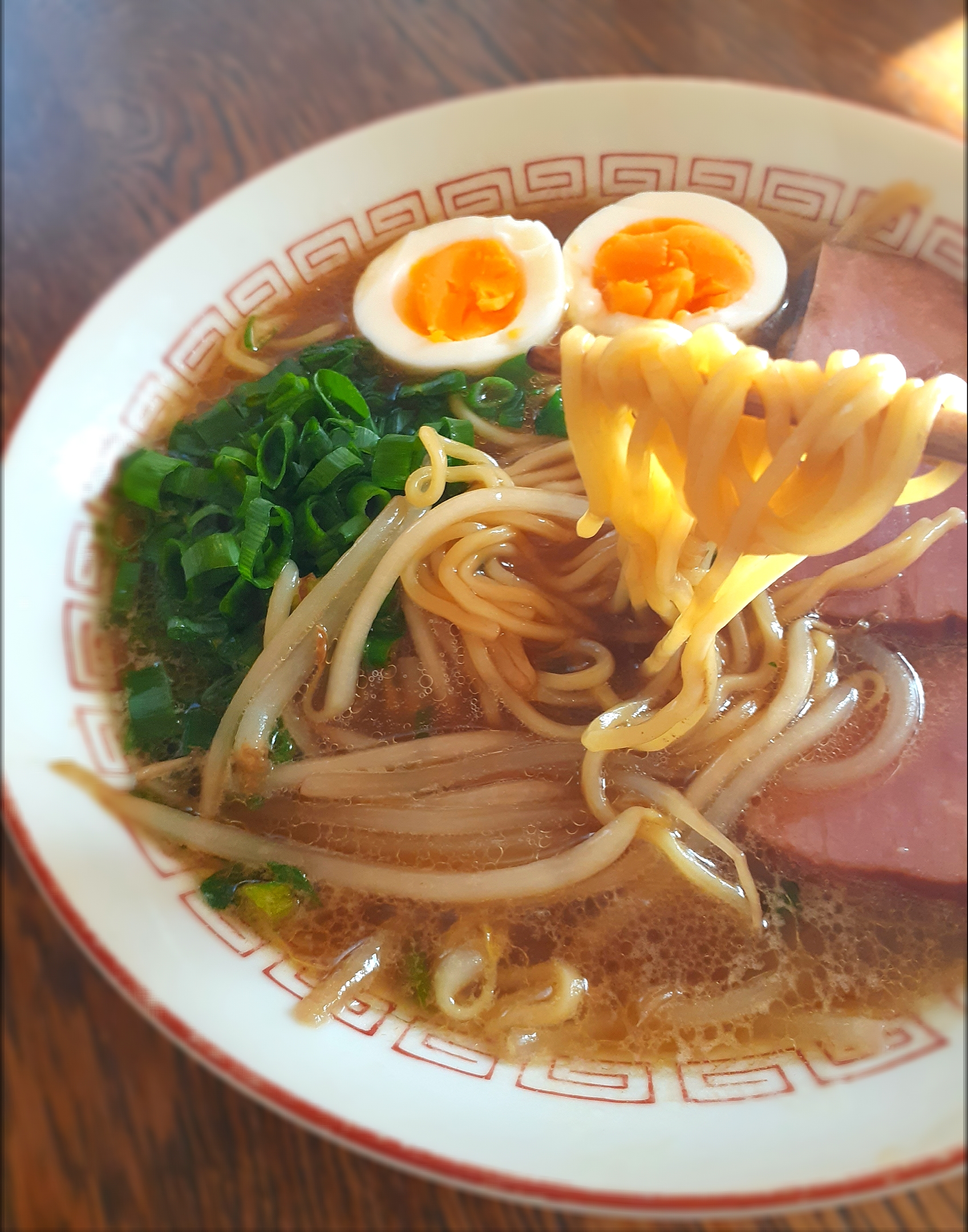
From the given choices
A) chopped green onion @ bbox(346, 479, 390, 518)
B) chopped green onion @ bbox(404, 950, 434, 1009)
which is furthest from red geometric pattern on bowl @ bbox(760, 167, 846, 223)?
chopped green onion @ bbox(404, 950, 434, 1009)

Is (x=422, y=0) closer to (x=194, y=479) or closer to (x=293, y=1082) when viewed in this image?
(x=194, y=479)

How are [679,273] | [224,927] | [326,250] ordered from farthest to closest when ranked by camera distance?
[326,250] → [679,273] → [224,927]

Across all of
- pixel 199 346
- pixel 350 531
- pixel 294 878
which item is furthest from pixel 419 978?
pixel 199 346

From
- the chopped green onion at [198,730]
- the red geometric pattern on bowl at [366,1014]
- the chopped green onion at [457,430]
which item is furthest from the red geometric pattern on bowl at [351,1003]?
the chopped green onion at [457,430]

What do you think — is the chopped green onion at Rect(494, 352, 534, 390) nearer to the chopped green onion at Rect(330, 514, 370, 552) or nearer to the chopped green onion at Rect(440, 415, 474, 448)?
the chopped green onion at Rect(440, 415, 474, 448)

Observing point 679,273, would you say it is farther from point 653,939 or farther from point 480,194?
point 653,939

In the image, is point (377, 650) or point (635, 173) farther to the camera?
point (635, 173)
